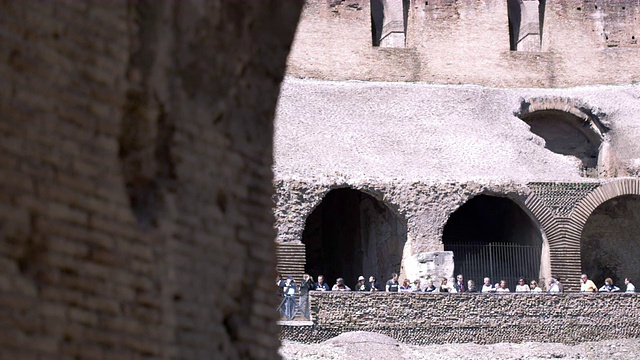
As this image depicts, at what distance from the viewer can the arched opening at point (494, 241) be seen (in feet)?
84.2

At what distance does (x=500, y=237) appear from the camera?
2800cm

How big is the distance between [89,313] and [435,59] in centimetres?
2656

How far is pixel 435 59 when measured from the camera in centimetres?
3144

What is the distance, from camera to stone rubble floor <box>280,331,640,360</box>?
20531 mm

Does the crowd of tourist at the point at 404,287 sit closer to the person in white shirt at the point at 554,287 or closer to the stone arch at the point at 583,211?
the person in white shirt at the point at 554,287

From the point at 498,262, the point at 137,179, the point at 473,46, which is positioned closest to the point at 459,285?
the point at 498,262

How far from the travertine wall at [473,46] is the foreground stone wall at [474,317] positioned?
9.30 metres

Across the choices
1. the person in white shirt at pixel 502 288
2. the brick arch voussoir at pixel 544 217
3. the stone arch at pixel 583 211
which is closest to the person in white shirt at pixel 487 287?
the person in white shirt at pixel 502 288

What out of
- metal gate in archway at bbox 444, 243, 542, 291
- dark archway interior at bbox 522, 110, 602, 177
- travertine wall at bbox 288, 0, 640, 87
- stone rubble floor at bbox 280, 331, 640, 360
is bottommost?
stone rubble floor at bbox 280, 331, 640, 360

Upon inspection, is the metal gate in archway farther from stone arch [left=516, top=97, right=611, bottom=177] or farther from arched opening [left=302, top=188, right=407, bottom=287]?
stone arch [left=516, top=97, right=611, bottom=177]

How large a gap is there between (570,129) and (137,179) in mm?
26008

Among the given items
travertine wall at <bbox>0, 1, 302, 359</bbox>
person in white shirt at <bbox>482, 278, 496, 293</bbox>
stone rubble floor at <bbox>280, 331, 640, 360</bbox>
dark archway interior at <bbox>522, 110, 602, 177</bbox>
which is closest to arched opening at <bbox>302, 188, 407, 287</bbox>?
person in white shirt at <bbox>482, 278, 496, 293</bbox>

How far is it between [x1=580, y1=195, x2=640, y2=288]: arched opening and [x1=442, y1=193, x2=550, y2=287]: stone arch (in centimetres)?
179

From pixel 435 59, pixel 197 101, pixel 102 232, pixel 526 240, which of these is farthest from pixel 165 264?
pixel 435 59
